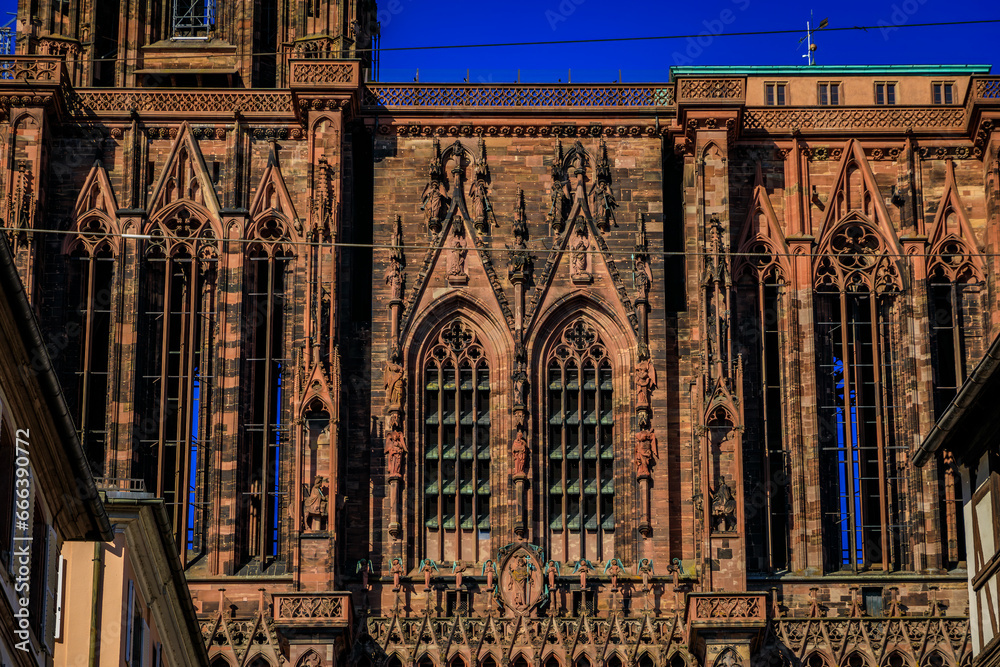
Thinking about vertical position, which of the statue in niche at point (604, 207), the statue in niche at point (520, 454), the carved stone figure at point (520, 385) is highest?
the statue in niche at point (604, 207)

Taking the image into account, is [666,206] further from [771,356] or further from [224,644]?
[224,644]

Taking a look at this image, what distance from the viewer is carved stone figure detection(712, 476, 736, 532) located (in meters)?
54.1

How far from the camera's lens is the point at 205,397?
56562 millimetres

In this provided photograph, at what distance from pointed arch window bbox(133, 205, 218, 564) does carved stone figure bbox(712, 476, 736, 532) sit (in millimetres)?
10912

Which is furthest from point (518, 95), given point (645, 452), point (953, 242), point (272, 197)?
point (953, 242)

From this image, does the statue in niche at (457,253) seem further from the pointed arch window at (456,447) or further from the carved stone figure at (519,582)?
the carved stone figure at (519,582)

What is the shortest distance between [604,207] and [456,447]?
21.4 feet

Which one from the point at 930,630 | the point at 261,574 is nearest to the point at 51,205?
the point at 261,574

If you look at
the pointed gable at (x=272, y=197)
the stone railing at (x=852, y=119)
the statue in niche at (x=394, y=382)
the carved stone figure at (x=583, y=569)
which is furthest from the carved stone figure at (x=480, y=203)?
the carved stone figure at (x=583, y=569)

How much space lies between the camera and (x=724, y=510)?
177ft

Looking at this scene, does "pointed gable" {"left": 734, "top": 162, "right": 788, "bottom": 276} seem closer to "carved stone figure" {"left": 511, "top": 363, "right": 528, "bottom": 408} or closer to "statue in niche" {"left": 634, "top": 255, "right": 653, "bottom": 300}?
"statue in niche" {"left": 634, "top": 255, "right": 653, "bottom": 300}

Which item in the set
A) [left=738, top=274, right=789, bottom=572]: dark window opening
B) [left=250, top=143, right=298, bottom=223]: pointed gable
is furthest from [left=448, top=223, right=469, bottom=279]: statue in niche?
[left=738, top=274, right=789, bottom=572]: dark window opening

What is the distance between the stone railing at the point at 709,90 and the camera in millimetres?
57906

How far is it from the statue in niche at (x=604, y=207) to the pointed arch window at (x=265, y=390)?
703cm
